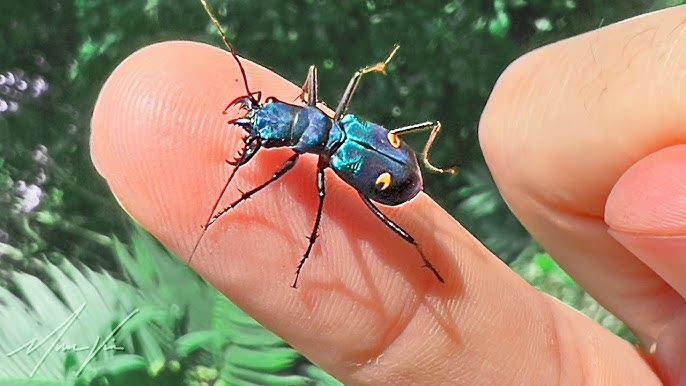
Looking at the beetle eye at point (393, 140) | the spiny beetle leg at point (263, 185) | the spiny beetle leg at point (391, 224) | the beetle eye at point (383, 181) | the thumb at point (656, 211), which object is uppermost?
the spiny beetle leg at point (263, 185)

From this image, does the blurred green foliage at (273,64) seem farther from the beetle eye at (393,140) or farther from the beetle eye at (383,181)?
the beetle eye at (383,181)

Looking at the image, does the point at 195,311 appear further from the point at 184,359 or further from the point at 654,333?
the point at 654,333

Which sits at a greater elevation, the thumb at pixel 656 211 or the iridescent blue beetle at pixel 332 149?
the iridescent blue beetle at pixel 332 149

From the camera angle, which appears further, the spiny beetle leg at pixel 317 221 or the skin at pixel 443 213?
the spiny beetle leg at pixel 317 221

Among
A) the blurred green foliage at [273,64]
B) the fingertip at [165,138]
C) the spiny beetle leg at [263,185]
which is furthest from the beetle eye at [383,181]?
the blurred green foliage at [273,64]

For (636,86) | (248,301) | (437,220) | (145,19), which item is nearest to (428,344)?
(437,220)
